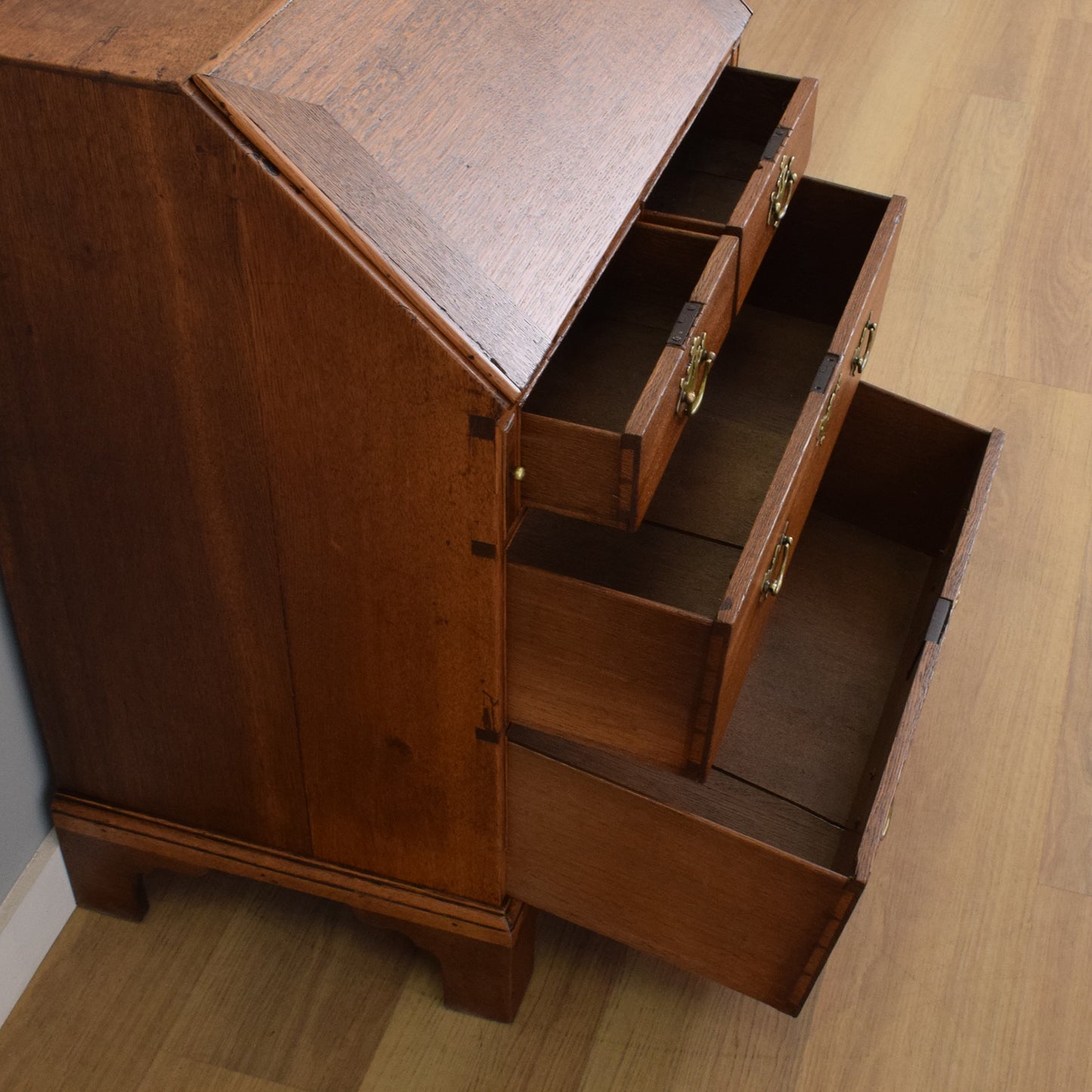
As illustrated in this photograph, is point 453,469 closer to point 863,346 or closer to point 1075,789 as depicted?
point 863,346

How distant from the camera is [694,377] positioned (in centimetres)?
93

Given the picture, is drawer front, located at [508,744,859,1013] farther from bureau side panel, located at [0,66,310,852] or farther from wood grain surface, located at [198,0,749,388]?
wood grain surface, located at [198,0,749,388]

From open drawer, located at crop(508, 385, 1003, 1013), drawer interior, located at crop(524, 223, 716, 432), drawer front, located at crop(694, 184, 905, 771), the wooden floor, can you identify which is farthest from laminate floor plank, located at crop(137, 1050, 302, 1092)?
drawer interior, located at crop(524, 223, 716, 432)

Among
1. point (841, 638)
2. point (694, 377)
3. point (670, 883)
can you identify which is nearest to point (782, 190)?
point (694, 377)

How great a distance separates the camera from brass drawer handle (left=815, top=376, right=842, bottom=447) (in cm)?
103

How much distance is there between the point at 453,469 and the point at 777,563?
0.31 meters

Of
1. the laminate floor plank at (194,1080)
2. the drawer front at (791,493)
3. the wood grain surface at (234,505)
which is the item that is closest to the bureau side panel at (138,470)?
the wood grain surface at (234,505)

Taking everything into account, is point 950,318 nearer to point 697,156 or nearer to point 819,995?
point 697,156

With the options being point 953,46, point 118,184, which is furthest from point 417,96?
point 953,46

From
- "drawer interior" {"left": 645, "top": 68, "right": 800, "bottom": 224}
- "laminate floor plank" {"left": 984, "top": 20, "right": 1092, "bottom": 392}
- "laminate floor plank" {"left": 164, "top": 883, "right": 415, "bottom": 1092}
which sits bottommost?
"laminate floor plank" {"left": 164, "top": 883, "right": 415, "bottom": 1092}

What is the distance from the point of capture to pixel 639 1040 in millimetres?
1229

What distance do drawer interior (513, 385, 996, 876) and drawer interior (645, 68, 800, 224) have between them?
0.27m

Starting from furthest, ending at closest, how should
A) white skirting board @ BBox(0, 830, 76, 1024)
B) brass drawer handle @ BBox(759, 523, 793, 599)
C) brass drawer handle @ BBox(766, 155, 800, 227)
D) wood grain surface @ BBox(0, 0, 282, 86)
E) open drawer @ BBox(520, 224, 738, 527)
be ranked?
white skirting board @ BBox(0, 830, 76, 1024)
brass drawer handle @ BBox(766, 155, 800, 227)
brass drawer handle @ BBox(759, 523, 793, 599)
open drawer @ BBox(520, 224, 738, 527)
wood grain surface @ BBox(0, 0, 282, 86)

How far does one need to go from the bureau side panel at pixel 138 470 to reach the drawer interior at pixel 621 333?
11.0 inches
